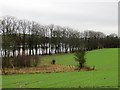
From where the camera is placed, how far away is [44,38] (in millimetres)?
90062

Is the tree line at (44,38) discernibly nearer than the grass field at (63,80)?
No

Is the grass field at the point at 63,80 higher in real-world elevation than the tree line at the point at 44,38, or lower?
lower

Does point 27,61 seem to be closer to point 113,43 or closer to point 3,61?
point 3,61

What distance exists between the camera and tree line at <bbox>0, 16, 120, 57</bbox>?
7556cm

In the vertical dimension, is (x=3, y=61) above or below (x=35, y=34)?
below

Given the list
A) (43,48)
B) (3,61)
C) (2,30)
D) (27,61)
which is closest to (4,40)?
(3,61)

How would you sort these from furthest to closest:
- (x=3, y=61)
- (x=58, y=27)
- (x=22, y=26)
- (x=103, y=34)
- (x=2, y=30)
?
1. (x=103, y=34)
2. (x=58, y=27)
3. (x=22, y=26)
4. (x=2, y=30)
5. (x=3, y=61)

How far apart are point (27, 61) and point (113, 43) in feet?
264

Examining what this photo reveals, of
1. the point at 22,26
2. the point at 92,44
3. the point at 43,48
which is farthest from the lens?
the point at 92,44

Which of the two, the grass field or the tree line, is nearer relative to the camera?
the grass field

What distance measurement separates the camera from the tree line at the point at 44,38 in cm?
7556

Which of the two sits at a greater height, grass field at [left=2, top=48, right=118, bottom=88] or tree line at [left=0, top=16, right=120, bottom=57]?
tree line at [left=0, top=16, right=120, bottom=57]

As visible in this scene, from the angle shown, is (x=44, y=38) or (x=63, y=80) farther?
(x=44, y=38)

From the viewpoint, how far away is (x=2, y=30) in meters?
70.8
